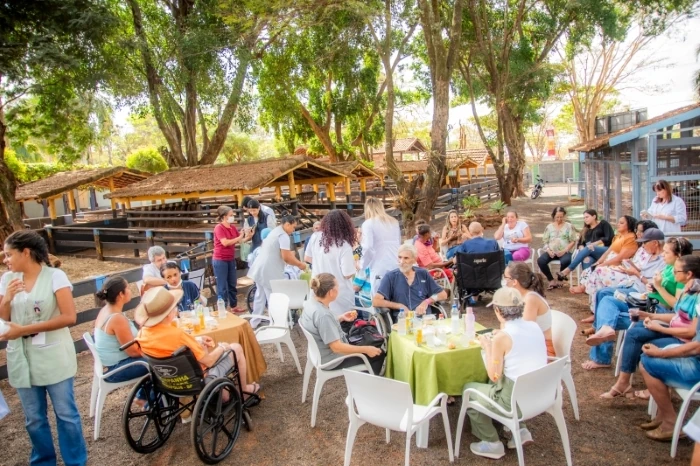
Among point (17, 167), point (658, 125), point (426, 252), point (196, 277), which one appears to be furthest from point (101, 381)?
point (17, 167)

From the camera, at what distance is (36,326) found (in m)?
3.18

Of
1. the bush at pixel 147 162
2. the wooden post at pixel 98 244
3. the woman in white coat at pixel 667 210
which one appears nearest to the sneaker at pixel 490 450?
the woman in white coat at pixel 667 210

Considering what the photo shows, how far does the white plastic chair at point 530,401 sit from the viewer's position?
312 cm

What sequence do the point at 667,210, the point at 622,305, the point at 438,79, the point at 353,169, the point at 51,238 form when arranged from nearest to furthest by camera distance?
the point at 622,305
the point at 667,210
the point at 438,79
the point at 51,238
the point at 353,169

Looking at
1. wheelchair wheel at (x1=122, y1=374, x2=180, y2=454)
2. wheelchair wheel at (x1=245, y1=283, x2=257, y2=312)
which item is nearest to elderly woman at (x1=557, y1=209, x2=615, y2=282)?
wheelchair wheel at (x1=245, y1=283, x2=257, y2=312)

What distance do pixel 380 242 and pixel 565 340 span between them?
2.32m

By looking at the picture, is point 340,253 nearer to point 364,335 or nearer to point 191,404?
point 364,335

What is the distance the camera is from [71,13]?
44.6 feet

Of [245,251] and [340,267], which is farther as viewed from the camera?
[245,251]

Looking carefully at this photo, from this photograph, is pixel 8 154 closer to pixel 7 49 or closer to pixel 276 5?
pixel 7 49

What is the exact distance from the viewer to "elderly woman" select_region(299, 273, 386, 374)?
3902 mm

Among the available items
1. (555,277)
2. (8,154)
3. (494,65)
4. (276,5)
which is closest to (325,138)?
(494,65)

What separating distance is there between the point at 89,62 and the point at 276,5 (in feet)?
20.1

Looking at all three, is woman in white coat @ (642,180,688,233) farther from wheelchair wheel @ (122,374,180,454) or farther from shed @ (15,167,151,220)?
shed @ (15,167,151,220)
